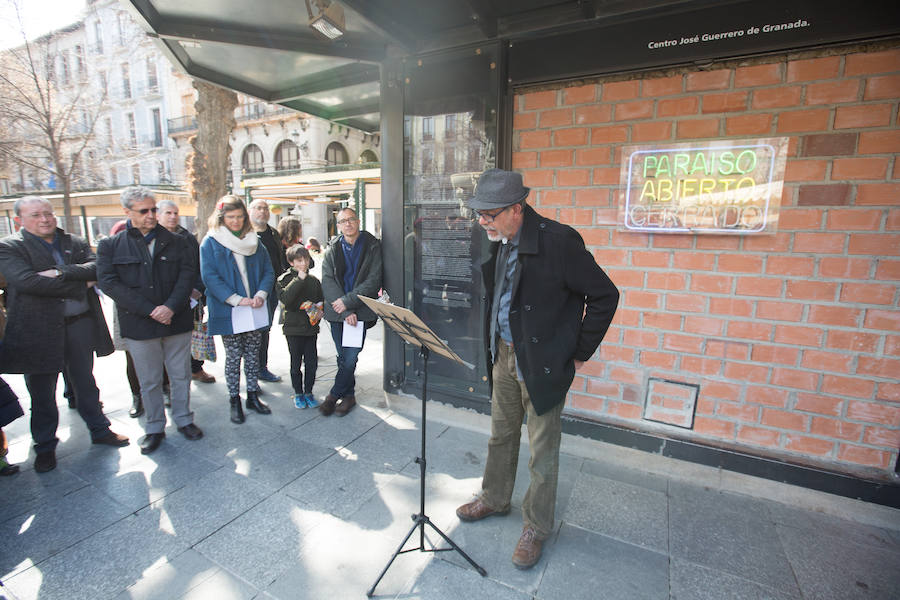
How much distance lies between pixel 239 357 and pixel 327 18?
2.96 meters

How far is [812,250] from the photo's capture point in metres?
2.64

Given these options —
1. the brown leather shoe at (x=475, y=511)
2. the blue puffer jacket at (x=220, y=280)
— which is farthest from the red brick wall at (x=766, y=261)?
the blue puffer jacket at (x=220, y=280)

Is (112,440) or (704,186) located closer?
(704,186)

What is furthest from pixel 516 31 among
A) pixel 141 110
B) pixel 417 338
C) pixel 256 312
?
pixel 141 110

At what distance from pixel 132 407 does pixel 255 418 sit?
52.6 inches

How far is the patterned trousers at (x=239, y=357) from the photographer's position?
3.89m

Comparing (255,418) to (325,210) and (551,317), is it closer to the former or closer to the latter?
(551,317)

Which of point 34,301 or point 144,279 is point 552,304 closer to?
point 144,279

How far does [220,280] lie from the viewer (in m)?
3.73

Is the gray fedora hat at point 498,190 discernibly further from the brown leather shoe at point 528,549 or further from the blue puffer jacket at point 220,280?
the blue puffer jacket at point 220,280

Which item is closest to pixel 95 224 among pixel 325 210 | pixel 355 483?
pixel 325 210

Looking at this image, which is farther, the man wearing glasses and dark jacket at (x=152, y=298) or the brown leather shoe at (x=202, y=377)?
the brown leather shoe at (x=202, y=377)

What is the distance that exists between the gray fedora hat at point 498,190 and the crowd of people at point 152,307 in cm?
212

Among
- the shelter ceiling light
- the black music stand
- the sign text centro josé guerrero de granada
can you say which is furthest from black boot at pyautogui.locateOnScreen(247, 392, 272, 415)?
the sign text centro josé guerrero de granada
